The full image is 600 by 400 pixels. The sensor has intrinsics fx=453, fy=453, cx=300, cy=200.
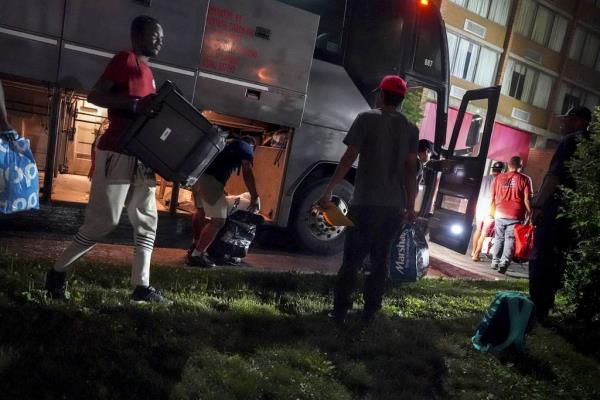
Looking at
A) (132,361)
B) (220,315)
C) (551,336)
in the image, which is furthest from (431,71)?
(132,361)

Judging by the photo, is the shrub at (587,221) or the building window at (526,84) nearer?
the shrub at (587,221)

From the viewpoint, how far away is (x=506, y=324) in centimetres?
368

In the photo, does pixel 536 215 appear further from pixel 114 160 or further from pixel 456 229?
pixel 114 160

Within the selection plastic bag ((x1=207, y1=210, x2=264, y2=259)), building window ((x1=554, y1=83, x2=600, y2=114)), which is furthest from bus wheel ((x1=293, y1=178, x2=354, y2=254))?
building window ((x1=554, y1=83, x2=600, y2=114))

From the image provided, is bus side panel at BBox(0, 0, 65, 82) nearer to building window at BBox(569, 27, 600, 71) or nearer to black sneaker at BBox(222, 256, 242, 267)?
black sneaker at BBox(222, 256, 242, 267)

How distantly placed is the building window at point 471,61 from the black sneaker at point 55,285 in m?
18.9

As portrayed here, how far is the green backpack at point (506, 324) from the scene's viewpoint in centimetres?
361

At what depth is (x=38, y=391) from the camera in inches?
80.8

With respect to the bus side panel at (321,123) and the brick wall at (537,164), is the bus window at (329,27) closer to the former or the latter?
the bus side panel at (321,123)

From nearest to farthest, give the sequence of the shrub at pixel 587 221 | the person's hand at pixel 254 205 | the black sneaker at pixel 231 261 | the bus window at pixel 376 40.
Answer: the shrub at pixel 587 221 < the person's hand at pixel 254 205 < the black sneaker at pixel 231 261 < the bus window at pixel 376 40

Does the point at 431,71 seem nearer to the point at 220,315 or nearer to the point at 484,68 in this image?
the point at 220,315

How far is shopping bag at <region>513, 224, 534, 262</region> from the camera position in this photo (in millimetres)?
7680

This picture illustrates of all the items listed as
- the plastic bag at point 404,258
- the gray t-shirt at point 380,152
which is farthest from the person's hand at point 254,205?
the gray t-shirt at point 380,152

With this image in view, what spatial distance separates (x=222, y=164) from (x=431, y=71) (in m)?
3.22
